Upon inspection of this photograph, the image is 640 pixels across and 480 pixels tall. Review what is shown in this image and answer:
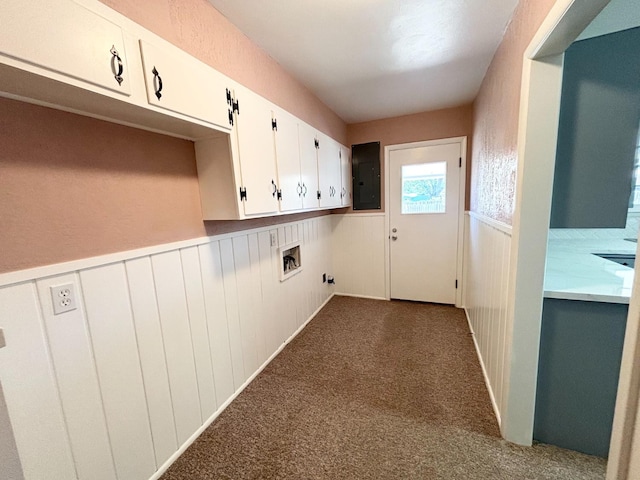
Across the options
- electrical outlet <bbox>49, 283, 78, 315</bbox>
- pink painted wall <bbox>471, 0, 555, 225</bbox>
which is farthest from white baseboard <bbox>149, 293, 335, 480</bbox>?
pink painted wall <bbox>471, 0, 555, 225</bbox>

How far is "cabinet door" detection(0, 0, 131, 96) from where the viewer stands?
0.71 m

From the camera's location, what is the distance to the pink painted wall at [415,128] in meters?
3.04

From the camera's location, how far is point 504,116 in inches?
64.8

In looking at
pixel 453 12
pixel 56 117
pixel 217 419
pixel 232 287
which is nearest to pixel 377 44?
pixel 453 12

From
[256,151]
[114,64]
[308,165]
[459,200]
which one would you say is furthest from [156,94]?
[459,200]

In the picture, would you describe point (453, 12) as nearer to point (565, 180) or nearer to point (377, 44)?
point (377, 44)

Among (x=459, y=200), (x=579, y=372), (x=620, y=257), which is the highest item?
(x=459, y=200)

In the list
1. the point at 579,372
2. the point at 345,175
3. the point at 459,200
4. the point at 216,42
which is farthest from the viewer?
the point at 345,175

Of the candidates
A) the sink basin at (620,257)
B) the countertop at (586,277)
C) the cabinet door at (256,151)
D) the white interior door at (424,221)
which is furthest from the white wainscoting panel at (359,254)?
the sink basin at (620,257)

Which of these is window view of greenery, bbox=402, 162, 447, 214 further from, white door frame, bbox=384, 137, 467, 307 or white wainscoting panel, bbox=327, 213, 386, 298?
white wainscoting panel, bbox=327, 213, 386, 298

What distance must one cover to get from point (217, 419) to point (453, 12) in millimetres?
2940

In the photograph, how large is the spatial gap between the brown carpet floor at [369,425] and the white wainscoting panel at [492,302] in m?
0.16

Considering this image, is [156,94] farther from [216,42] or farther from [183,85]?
[216,42]

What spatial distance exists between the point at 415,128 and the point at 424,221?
1.17 m
